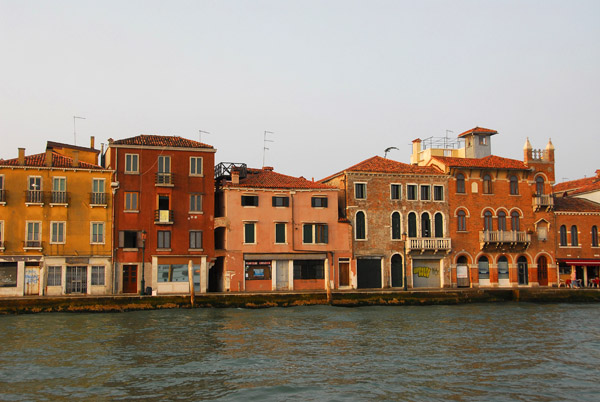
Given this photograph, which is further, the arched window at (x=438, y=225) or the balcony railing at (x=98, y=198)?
the arched window at (x=438, y=225)

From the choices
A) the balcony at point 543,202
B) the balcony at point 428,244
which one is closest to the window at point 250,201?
the balcony at point 428,244

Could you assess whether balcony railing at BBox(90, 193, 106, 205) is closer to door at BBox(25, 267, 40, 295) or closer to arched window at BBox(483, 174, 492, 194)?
door at BBox(25, 267, 40, 295)

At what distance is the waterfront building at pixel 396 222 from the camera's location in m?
46.9

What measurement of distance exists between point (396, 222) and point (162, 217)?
16.7 m

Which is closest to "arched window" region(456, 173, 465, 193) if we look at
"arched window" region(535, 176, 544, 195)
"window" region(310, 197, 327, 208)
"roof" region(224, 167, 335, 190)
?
"arched window" region(535, 176, 544, 195)

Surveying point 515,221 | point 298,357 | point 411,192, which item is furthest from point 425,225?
point 298,357

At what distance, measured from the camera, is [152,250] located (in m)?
42.2

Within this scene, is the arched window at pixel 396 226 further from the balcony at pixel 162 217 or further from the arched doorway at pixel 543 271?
the balcony at pixel 162 217

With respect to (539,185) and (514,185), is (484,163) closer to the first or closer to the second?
(514,185)

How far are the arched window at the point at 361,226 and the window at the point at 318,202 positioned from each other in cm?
264

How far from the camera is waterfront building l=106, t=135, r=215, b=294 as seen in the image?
137ft

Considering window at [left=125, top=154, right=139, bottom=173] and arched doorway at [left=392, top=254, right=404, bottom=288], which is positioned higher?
window at [left=125, top=154, right=139, bottom=173]

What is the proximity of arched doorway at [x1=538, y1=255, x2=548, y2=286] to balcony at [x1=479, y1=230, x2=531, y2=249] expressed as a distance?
6.81 ft

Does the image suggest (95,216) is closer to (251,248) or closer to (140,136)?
(140,136)
